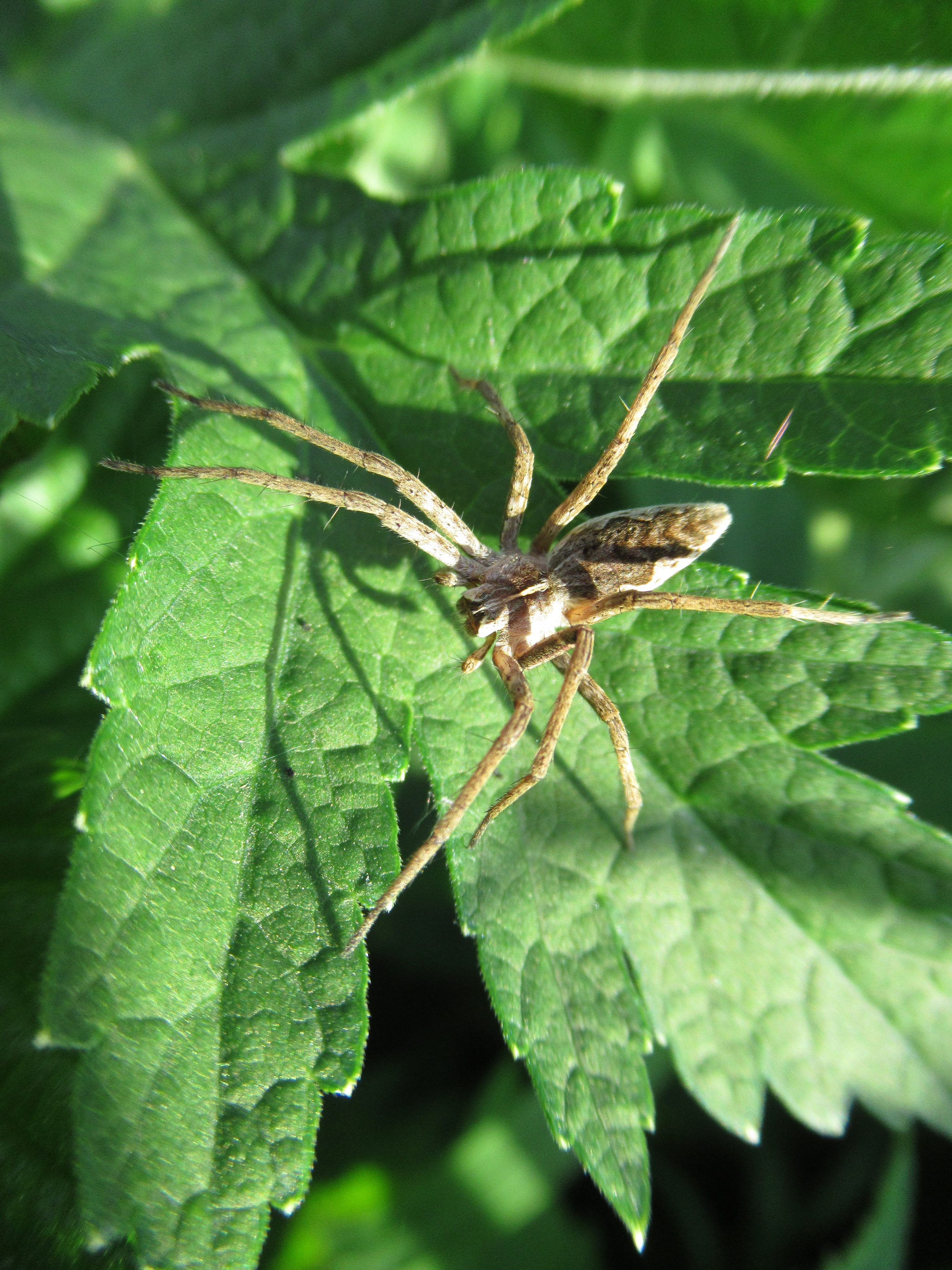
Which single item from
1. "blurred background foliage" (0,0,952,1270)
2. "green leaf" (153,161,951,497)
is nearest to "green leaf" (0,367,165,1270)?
"blurred background foliage" (0,0,952,1270)

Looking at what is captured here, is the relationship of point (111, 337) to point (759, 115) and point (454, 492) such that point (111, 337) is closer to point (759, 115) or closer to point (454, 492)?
point (454, 492)

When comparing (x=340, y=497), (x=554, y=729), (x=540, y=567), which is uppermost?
(x=540, y=567)

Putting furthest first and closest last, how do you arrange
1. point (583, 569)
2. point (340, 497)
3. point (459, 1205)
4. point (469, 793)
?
point (459, 1205), point (583, 569), point (340, 497), point (469, 793)

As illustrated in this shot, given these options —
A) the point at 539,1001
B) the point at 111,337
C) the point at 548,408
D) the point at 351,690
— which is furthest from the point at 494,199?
the point at 539,1001

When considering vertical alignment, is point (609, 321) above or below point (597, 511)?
above

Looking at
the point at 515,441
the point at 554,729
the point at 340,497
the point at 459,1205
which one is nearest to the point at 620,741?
the point at 554,729

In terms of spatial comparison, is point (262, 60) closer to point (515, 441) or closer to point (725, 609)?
point (515, 441)
